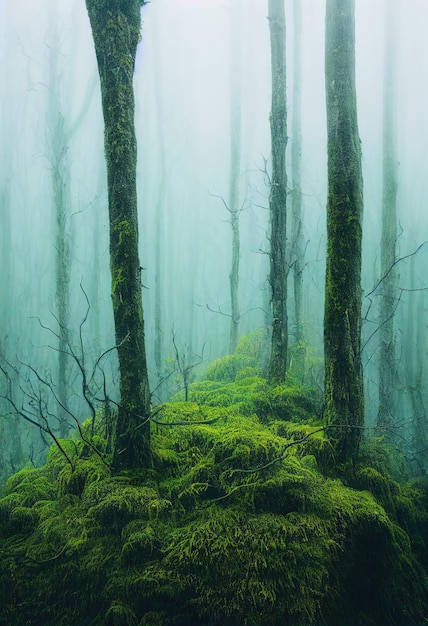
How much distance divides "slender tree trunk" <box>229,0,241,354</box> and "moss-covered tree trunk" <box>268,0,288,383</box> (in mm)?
5636

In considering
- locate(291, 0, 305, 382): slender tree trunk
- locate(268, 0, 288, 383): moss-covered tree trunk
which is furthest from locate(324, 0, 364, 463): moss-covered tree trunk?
locate(291, 0, 305, 382): slender tree trunk

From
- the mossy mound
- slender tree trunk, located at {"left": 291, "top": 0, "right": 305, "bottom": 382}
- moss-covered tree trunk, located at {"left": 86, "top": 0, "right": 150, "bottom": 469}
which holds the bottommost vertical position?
the mossy mound

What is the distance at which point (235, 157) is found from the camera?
1762 cm

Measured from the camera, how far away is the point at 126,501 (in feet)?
12.0

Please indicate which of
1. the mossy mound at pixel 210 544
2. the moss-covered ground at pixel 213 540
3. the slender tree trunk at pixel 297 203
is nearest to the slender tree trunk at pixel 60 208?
the slender tree trunk at pixel 297 203

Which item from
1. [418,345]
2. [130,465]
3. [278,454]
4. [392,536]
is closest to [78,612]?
[130,465]

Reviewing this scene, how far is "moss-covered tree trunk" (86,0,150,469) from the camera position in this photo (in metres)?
4.13

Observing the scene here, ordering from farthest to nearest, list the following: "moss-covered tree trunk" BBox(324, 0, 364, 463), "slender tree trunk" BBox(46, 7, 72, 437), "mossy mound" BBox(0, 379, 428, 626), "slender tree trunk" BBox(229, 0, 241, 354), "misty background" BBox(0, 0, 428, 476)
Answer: "misty background" BBox(0, 0, 428, 476), "slender tree trunk" BBox(229, 0, 241, 354), "slender tree trunk" BBox(46, 7, 72, 437), "moss-covered tree trunk" BBox(324, 0, 364, 463), "mossy mound" BBox(0, 379, 428, 626)

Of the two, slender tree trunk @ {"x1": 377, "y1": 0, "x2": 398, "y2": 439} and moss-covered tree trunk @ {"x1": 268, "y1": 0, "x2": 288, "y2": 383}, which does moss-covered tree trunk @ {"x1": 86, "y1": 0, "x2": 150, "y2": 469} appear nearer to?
moss-covered tree trunk @ {"x1": 268, "y1": 0, "x2": 288, "y2": 383}

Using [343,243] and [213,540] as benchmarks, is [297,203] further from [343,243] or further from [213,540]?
[213,540]

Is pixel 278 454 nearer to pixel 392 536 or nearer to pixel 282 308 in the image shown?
pixel 392 536

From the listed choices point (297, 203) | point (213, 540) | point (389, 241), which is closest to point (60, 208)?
point (297, 203)

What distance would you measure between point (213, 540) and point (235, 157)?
16242 millimetres

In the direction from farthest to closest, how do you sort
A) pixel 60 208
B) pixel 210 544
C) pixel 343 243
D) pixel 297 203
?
1. pixel 60 208
2. pixel 297 203
3. pixel 343 243
4. pixel 210 544
